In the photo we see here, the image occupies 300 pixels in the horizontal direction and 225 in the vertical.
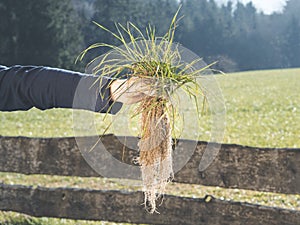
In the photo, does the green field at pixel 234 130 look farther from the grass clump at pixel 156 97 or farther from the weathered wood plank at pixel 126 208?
the weathered wood plank at pixel 126 208

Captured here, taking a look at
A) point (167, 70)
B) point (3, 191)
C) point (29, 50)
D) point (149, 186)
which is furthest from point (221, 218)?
point (29, 50)

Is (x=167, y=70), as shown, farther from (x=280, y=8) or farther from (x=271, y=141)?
(x=280, y=8)

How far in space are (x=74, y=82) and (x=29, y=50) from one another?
2666 centimetres

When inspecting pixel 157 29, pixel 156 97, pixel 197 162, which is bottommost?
pixel 197 162

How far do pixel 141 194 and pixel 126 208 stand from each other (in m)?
0.17

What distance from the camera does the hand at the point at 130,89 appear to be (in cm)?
198

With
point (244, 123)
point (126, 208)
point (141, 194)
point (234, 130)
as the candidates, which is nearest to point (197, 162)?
point (141, 194)

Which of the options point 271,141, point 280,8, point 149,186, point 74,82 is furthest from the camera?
point 280,8

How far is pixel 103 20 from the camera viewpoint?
35812 millimetres

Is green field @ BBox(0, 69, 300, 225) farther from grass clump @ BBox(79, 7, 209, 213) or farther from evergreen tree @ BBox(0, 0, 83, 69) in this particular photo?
evergreen tree @ BBox(0, 0, 83, 69)

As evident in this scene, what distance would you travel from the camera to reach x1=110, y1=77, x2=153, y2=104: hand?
1.98 meters

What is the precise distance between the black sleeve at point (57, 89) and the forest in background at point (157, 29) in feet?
2.93

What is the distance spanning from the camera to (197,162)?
4137mm

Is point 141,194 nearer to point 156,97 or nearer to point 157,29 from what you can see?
point 156,97
